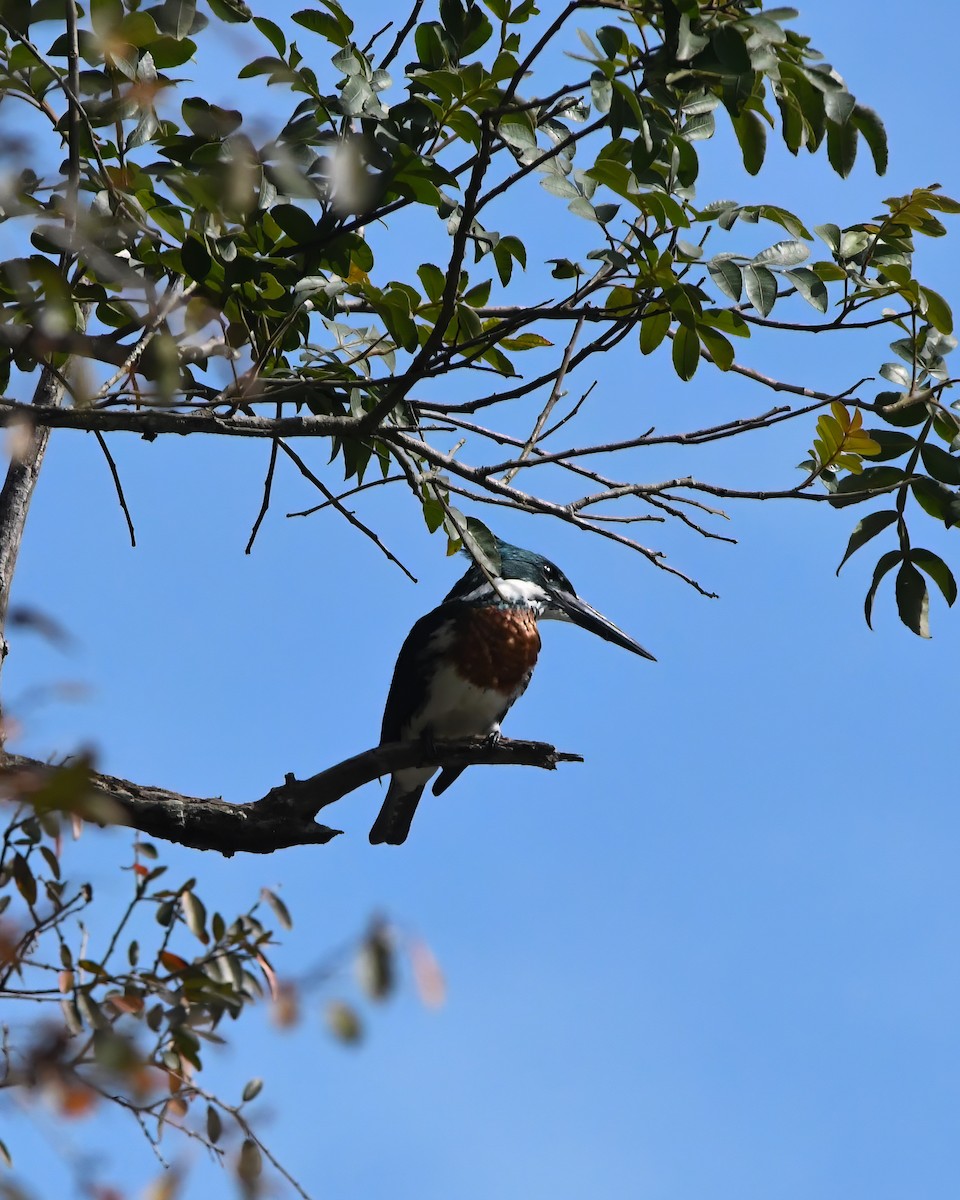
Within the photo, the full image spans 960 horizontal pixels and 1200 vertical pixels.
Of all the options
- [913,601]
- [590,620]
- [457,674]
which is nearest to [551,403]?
[913,601]

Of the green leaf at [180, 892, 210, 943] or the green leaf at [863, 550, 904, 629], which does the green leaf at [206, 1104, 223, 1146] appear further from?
the green leaf at [863, 550, 904, 629]

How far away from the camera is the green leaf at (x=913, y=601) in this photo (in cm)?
269

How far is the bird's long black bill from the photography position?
500 centimetres

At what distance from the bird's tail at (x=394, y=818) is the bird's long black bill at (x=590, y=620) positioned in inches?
33.3

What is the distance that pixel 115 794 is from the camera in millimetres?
2852

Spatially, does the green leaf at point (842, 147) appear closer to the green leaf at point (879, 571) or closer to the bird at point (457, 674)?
the green leaf at point (879, 571)

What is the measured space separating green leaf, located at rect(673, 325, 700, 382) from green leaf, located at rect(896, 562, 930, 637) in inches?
23.7

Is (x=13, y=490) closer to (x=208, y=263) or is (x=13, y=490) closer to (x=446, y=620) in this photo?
(x=208, y=263)

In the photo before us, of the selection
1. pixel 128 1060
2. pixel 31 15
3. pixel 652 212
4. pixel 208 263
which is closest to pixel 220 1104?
pixel 128 1060

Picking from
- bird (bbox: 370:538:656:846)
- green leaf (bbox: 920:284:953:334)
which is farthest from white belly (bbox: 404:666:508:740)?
green leaf (bbox: 920:284:953:334)

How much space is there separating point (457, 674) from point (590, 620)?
806 mm

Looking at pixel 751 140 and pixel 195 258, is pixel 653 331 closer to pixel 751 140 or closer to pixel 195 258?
pixel 751 140

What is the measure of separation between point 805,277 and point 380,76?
815 millimetres

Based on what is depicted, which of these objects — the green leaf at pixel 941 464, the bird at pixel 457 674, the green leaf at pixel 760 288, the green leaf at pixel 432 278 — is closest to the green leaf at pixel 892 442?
the green leaf at pixel 941 464
